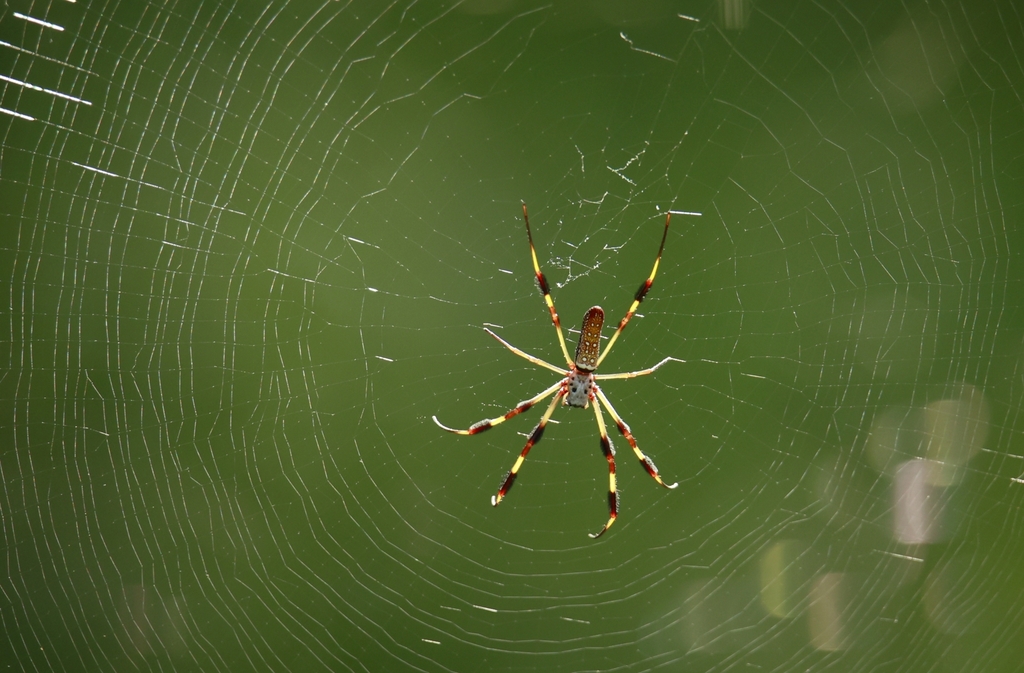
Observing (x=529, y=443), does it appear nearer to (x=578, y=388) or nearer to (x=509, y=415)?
(x=509, y=415)

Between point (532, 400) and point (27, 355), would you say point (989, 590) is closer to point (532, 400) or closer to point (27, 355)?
point (532, 400)

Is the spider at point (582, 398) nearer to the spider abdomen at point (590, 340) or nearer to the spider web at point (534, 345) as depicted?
the spider abdomen at point (590, 340)

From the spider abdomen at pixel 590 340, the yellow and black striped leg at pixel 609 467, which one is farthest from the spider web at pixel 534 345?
the spider abdomen at pixel 590 340

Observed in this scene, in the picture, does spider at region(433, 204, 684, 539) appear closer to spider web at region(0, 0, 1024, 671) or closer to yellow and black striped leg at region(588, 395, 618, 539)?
yellow and black striped leg at region(588, 395, 618, 539)

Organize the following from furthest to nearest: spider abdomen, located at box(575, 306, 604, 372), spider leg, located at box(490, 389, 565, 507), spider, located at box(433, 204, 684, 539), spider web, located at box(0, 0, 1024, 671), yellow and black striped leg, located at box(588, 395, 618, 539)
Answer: spider web, located at box(0, 0, 1024, 671)
yellow and black striped leg, located at box(588, 395, 618, 539)
spider leg, located at box(490, 389, 565, 507)
spider, located at box(433, 204, 684, 539)
spider abdomen, located at box(575, 306, 604, 372)

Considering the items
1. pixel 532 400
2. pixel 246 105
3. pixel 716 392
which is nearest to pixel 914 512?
pixel 716 392

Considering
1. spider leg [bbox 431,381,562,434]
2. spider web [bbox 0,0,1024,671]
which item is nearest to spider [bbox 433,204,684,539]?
spider leg [bbox 431,381,562,434]

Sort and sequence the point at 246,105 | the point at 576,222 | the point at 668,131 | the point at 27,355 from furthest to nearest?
the point at 27,355, the point at 246,105, the point at 668,131, the point at 576,222
